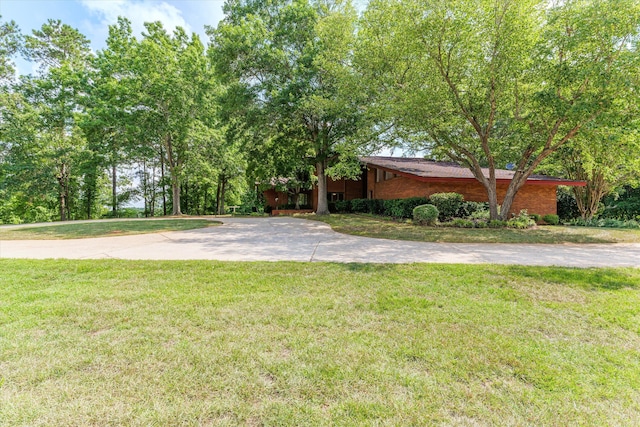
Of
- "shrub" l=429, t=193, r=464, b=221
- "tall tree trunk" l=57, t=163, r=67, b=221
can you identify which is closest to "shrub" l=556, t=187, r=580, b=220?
"shrub" l=429, t=193, r=464, b=221

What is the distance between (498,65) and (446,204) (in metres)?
5.68

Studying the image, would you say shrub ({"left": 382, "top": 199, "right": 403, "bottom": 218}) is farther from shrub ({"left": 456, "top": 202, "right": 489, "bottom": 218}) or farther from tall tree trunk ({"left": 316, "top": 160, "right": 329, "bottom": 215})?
tall tree trunk ({"left": 316, "top": 160, "right": 329, "bottom": 215})

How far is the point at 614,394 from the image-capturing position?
2.04 metres

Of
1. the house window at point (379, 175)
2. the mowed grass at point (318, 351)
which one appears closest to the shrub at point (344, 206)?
the house window at point (379, 175)

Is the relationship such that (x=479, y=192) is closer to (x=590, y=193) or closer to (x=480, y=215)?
(x=480, y=215)

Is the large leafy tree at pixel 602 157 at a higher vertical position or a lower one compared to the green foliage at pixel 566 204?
higher

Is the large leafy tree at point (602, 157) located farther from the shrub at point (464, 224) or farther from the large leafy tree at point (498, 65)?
the shrub at point (464, 224)

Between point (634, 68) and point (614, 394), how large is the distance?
10.4 meters

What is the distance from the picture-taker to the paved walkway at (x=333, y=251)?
5.96 m

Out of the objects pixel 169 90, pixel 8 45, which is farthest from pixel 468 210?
pixel 8 45

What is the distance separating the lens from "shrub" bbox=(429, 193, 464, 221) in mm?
13172

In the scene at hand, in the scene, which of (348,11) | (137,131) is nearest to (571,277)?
(348,11)

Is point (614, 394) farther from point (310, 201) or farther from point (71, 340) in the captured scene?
point (310, 201)

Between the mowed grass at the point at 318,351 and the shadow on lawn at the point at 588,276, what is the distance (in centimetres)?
9
